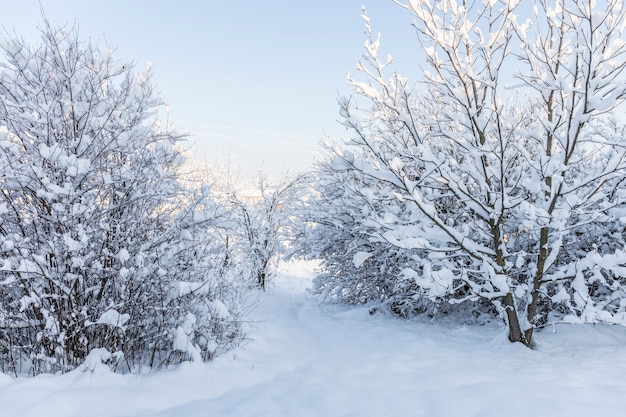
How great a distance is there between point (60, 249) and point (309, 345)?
11.1 ft

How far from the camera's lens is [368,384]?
10.6 feet

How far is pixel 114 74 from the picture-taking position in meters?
4.16

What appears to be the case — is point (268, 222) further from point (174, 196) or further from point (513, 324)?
point (513, 324)

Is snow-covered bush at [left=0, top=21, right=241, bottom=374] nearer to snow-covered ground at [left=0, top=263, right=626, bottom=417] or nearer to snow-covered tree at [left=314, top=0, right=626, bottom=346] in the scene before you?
snow-covered ground at [left=0, top=263, right=626, bottom=417]

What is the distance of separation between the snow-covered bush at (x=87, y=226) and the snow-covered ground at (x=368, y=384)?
42cm

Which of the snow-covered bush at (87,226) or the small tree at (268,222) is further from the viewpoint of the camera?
the small tree at (268,222)

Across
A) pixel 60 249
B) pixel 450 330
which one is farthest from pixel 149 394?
pixel 450 330

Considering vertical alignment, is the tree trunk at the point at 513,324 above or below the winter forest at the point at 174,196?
below

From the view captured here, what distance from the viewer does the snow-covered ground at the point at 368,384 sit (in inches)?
103

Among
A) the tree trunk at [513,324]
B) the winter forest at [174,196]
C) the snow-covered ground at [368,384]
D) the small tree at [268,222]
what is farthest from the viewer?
the small tree at [268,222]

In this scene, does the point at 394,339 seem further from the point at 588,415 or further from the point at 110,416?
the point at 110,416

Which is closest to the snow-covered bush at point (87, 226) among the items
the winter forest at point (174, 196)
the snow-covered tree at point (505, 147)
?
the winter forest at point (174, 196)

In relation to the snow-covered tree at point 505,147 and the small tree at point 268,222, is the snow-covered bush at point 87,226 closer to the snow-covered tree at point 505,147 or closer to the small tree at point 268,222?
the snow-covered tree at point 505,147

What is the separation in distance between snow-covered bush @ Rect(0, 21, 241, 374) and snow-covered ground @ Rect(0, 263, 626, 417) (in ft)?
1.39
